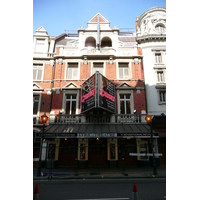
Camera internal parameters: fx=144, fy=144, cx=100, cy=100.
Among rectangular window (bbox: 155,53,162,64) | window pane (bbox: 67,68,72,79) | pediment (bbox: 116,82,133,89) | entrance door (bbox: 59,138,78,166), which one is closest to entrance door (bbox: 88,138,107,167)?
entrance door (bbox: 59,138,78,166)

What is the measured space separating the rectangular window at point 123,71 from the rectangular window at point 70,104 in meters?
5.58

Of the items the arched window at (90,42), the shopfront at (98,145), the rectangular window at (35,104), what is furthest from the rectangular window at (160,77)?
the rectangular window at (35,104)

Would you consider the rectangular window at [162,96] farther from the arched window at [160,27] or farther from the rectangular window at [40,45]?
the rectangular window at [40,45]

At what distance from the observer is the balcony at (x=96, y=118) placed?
13594mm

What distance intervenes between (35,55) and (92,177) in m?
14.0

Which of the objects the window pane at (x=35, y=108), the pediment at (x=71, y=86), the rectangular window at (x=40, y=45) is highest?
the rectangular window at (x=40, y=45)

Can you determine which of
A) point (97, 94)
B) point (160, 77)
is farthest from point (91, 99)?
point (160, 77)

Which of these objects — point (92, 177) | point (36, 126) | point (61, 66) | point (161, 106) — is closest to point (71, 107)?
point (36, 126)

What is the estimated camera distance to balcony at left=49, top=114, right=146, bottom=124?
13.6 metres

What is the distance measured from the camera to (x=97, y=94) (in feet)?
40.2

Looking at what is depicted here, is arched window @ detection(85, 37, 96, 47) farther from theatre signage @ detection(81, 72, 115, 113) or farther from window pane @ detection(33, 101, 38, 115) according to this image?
window pane @ detection(33, 101, 38, 115)
